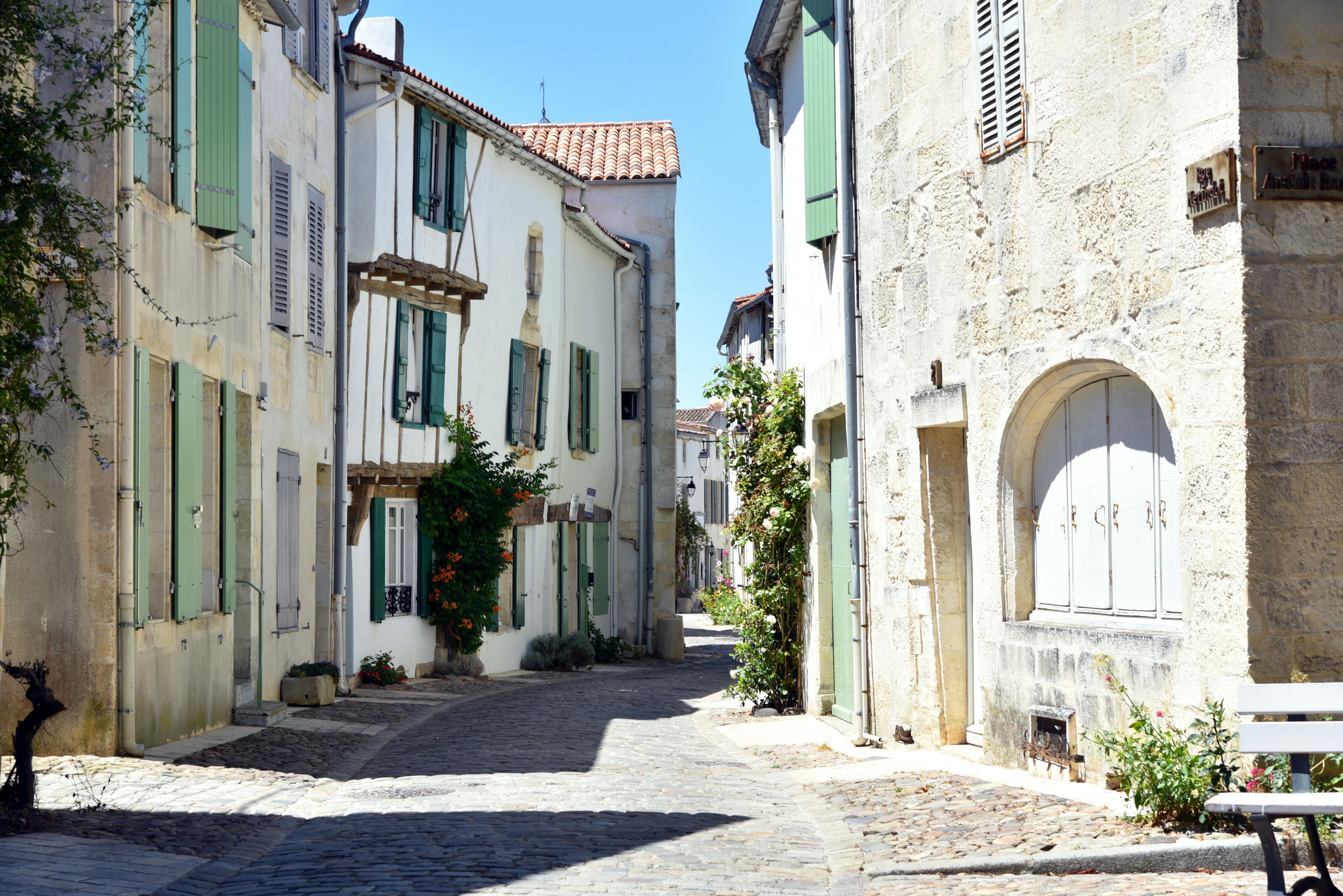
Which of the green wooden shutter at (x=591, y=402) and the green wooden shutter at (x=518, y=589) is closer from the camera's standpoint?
the green wooden shutter at (x=518, y=589)

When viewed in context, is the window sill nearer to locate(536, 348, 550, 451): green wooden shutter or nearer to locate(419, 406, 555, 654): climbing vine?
locate(419, 406, 555, 654): climbing vine

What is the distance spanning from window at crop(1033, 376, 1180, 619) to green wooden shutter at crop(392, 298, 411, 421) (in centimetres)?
1005

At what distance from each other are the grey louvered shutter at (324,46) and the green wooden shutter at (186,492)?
18.1 feet

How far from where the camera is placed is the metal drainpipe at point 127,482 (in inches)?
367

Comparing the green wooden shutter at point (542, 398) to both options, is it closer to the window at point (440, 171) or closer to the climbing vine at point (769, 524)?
the window at point (440, 171)

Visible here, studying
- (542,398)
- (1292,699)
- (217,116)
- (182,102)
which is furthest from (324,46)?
(1292,699)


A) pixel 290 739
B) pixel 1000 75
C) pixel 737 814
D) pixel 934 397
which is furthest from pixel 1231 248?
pixel 290 739

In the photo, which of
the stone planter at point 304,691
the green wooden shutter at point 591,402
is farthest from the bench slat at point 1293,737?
the green wooden shutter at point 591,402

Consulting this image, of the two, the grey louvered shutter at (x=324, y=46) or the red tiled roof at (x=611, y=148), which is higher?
the red tiled roof at (x=611, y=148)

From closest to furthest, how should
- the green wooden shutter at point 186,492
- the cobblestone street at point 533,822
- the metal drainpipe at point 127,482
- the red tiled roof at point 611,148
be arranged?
1. the cobblestone street at point 533,822
2. the metal drainpipe at point 127,482
3. the green wooden shutter at point 186,492
4. the red tiled roof at point 611,148

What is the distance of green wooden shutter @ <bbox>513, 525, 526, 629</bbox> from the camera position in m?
20.2

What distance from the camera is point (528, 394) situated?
842 inches

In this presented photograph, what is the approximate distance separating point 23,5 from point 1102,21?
5149 millimetres

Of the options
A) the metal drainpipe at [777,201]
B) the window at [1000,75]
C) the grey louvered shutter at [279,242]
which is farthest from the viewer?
the metal drainpipe at [777,201]
